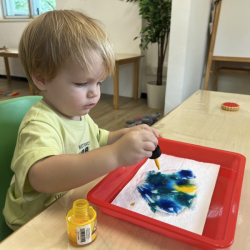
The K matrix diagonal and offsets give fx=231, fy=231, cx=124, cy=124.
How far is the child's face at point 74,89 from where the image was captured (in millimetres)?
473

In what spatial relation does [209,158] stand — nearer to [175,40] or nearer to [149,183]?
[149,183]

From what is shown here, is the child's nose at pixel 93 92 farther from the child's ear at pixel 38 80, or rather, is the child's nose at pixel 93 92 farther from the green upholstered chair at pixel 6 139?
the green upholstered chair at pixel 6 139

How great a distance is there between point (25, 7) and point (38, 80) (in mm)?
3960

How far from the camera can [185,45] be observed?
5.86 ft

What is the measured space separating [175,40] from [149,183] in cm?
157

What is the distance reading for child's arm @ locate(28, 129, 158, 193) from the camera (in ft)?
1.32

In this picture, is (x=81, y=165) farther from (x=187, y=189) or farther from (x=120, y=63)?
(x=120, y=63)

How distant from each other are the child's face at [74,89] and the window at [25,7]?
354 cm

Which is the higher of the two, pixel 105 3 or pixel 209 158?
pixel 105 3

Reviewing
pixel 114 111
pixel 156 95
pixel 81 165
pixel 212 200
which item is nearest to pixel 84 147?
pixel 81 165

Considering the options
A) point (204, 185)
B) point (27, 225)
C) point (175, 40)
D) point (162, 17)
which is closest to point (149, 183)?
point (204, 185)

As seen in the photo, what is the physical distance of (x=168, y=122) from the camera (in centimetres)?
88

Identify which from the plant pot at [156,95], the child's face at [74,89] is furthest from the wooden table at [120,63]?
the child's face at [74,89]

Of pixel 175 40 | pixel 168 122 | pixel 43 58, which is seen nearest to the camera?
pixel 43 58
